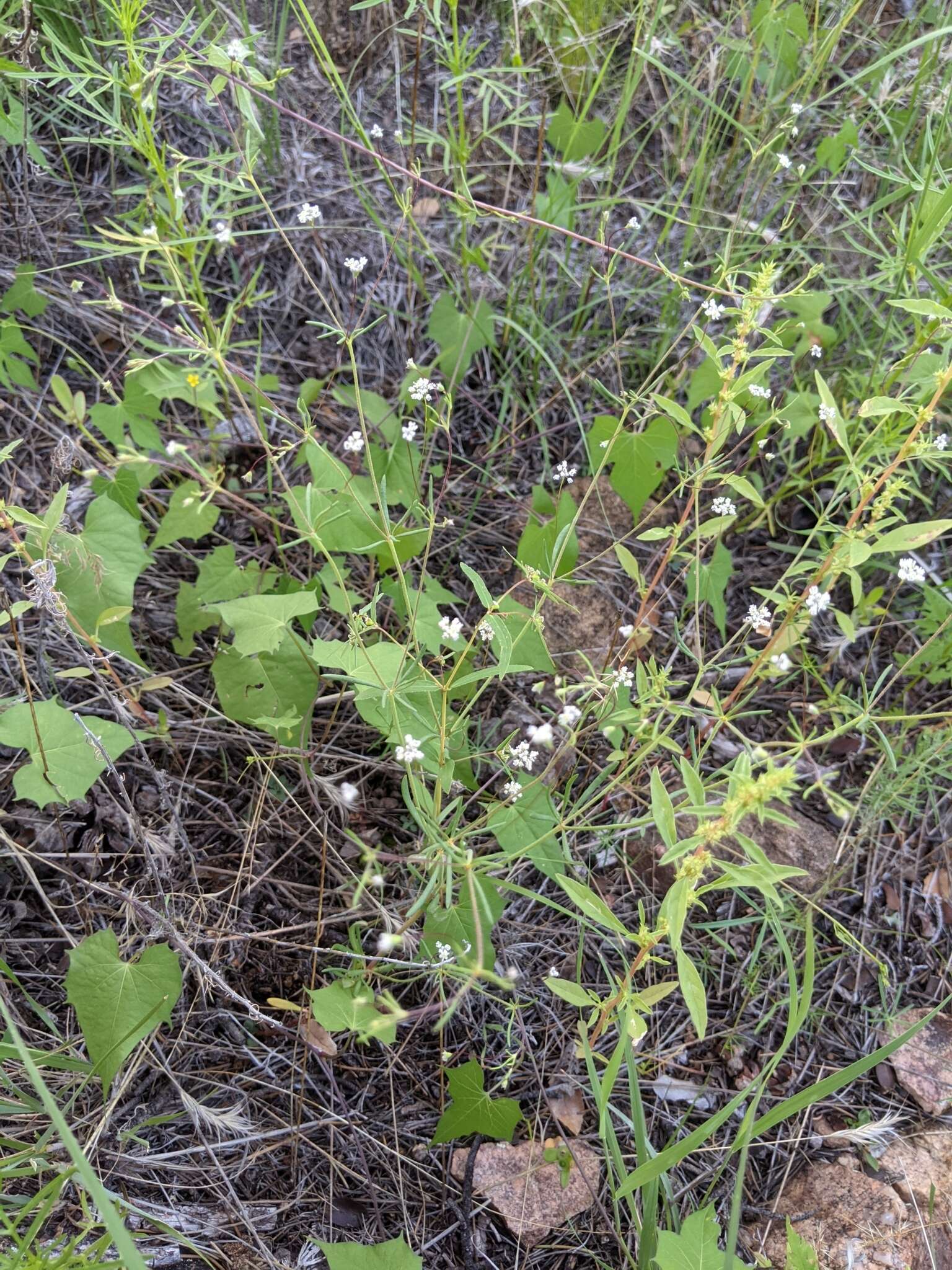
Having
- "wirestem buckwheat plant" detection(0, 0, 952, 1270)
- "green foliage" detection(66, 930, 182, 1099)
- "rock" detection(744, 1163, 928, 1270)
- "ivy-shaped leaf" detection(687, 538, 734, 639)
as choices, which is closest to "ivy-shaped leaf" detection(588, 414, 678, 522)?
"wirestem buckwheat plant" detection(0, 0, 952, 1270)

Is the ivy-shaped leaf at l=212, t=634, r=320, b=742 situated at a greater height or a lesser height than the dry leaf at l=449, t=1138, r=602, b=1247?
greater

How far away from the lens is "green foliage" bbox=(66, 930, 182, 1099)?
69.3 inches

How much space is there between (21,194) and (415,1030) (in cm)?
280

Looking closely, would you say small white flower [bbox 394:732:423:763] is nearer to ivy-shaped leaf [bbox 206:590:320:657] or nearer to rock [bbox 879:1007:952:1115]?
ivy-shaped leaf [bbox 206:590:320:657]

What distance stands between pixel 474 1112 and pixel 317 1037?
0.41 m

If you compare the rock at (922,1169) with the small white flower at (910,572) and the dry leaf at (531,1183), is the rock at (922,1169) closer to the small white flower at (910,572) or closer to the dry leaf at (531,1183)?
the dry leaf at (531,1183)

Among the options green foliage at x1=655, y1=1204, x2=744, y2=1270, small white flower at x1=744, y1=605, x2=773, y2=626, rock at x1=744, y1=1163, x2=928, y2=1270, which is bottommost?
rock at x1=744, y1=1163, x2=928, y2=1270

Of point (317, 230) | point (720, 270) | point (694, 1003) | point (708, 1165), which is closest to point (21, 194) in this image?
point (317, 230)

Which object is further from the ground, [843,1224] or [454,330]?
[454,330]

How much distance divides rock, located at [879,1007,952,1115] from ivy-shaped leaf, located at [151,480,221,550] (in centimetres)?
227

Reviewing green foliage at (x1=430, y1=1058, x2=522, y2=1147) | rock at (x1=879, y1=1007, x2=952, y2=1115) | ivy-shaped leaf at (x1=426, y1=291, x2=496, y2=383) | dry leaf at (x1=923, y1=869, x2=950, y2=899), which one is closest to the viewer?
green foliage at (x1=430, y1=1058, x2=522, y2=1147)

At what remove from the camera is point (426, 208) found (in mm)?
3037

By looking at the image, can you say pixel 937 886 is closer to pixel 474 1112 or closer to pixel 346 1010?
pixel 474 1112

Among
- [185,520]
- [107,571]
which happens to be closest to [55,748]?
[107,571]
